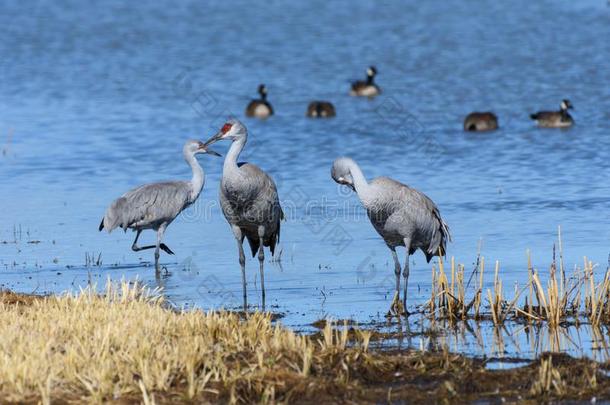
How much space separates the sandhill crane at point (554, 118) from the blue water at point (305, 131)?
0.89 feet

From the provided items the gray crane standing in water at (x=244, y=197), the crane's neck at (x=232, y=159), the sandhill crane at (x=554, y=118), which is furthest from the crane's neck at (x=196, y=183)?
the sandhill crane at (x=554, y=118)

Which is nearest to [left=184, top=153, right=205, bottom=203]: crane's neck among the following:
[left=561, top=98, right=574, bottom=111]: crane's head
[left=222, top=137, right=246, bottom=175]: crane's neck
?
[left=222, top=137, right=246, bottom=175]: crane's neck

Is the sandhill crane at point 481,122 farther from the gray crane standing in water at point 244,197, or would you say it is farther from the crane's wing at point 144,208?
the gray crane standing in water at point 244,197

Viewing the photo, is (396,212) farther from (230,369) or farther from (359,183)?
(230,369)

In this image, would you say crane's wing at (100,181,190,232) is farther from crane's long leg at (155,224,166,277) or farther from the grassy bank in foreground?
the grassy bank in foreground

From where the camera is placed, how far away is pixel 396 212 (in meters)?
10.7

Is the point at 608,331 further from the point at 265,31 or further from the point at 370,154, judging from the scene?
the point at 265,31

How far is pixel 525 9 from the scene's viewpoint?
38031mm

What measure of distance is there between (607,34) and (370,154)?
14.7m

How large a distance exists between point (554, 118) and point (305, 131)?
4.29m

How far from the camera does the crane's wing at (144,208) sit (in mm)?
13164

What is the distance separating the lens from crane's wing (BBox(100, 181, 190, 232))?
518 inches

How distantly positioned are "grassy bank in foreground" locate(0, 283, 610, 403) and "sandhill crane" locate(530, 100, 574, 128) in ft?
44.7

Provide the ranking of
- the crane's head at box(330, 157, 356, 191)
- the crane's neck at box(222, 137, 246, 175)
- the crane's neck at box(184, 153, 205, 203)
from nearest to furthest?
the crane's head at box(330, 157, 356, 191), the crane's neck at box(222, 137, 246, 175), the crane's neck at box(184, 153, 205, 203)
